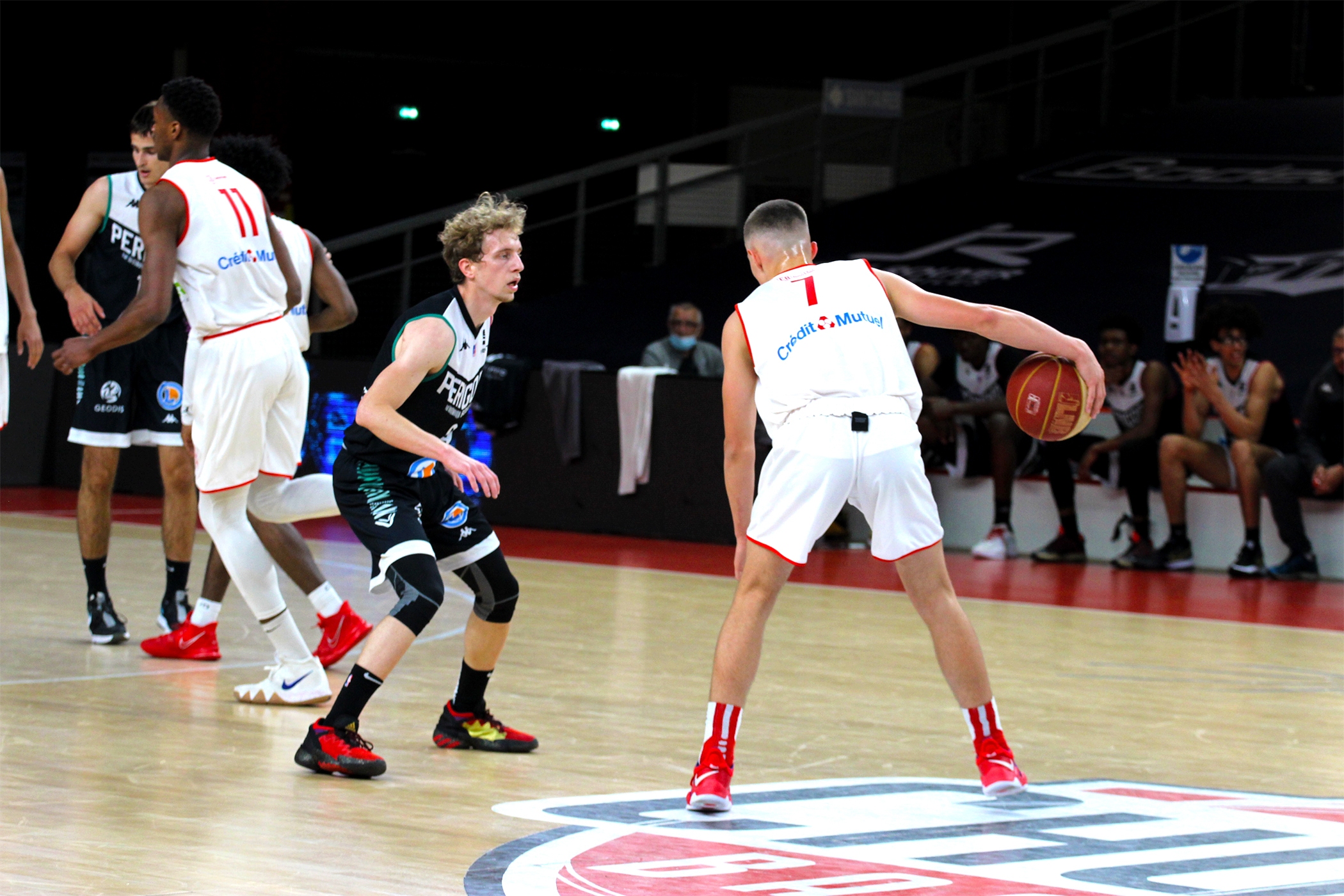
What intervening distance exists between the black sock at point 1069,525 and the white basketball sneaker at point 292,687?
6748 millimetres

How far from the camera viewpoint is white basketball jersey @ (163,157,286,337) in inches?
226

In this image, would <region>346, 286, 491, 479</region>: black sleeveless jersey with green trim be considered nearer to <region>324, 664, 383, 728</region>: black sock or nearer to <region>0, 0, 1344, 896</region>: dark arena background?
<region>324, 664, 383, 728</region>: black sock

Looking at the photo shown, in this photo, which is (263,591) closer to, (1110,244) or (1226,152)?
(1110,244)

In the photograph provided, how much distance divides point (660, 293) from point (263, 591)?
33.4ft

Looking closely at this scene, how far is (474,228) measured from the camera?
4703mm

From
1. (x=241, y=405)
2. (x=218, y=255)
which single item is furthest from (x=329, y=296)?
(x=241, y=405)

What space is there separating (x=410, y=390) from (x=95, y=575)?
8.57 feet

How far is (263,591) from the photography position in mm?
5520

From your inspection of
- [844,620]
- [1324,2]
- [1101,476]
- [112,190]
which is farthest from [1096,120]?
[112,190]

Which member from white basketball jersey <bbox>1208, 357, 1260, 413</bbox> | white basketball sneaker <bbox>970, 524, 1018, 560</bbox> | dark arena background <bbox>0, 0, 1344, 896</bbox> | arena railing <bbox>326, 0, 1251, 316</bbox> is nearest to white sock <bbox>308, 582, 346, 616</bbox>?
dark arena background <bbox>0, 0, 1344, 896</bbox>

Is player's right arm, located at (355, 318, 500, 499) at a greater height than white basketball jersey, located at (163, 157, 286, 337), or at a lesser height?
lesser

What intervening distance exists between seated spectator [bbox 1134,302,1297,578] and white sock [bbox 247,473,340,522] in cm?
653

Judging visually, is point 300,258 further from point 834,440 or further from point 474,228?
point 834,440

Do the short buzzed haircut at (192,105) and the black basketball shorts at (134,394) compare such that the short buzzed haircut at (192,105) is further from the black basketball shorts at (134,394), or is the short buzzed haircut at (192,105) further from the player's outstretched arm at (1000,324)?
the player's outstretched arm at (1000,324)
